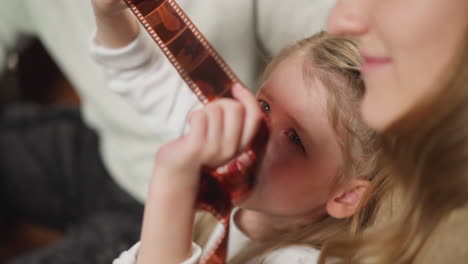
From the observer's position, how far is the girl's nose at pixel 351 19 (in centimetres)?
39

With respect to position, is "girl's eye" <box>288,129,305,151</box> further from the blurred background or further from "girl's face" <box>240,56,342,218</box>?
the blurred background

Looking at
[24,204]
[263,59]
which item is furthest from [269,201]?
[24,204]

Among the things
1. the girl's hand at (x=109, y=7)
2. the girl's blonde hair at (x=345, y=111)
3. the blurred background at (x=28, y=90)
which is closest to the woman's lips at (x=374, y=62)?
the girl's blonde hair at (x=345, y=111)

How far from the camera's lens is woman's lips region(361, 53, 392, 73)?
399 mm

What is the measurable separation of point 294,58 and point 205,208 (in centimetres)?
20

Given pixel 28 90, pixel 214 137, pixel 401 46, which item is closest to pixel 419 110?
pixel 401 46

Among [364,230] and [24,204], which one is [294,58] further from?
[24,204]

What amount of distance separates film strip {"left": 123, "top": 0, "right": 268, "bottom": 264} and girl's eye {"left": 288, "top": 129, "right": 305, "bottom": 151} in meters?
0.07

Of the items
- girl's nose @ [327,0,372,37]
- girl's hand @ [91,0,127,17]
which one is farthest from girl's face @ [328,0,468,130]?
girl's hand @ [91,0,127,17]

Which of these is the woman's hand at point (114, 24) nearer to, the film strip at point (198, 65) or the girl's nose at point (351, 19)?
the film strip at point (198, 65)

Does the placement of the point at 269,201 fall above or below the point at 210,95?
below

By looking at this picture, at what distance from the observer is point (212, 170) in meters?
0.46

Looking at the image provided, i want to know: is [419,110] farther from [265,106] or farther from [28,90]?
[28,90]

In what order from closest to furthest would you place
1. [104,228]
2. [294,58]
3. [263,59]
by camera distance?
[294,58], [263,59], [104,228]
